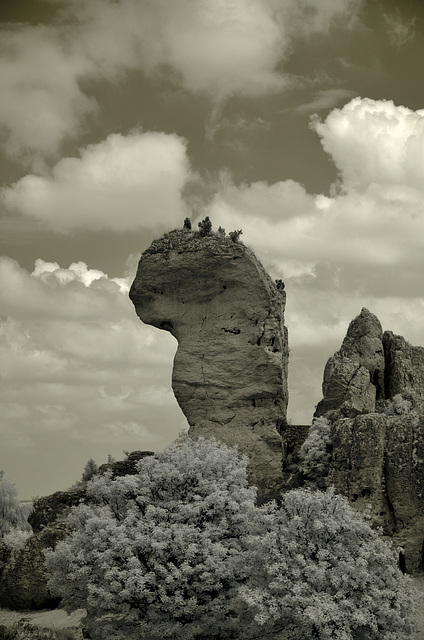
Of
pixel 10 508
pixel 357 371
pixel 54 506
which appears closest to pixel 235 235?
pixel 357 371

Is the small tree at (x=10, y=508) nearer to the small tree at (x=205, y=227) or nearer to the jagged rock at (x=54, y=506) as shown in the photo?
the jagged rock at (x=54, y=506)

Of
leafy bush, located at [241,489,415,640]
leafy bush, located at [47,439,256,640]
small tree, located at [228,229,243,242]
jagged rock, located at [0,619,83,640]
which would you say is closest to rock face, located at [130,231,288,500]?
small tree, located at [228,229,243,242]

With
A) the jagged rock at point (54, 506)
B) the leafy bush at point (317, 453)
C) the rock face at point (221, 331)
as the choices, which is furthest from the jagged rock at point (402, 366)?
the jagged rock at point (54, 506)

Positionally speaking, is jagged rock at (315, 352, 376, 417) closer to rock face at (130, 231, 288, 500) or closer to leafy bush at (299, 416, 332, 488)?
rock face at (130, 231, 288, 500)

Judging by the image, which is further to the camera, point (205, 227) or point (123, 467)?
point (205, 227)

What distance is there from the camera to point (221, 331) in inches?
1633

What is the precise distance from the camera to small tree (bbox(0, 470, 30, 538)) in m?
69.9

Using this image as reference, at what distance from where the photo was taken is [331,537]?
24109mm

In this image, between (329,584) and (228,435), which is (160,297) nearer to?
(228,435)

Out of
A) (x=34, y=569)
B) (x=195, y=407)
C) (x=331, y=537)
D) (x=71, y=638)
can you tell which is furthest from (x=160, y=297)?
(x=331, y=537)

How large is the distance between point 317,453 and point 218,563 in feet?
37.5

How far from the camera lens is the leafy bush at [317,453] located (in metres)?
35.4

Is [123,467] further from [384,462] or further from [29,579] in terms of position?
[384,462]

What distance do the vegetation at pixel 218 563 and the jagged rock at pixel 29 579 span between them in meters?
8.53
